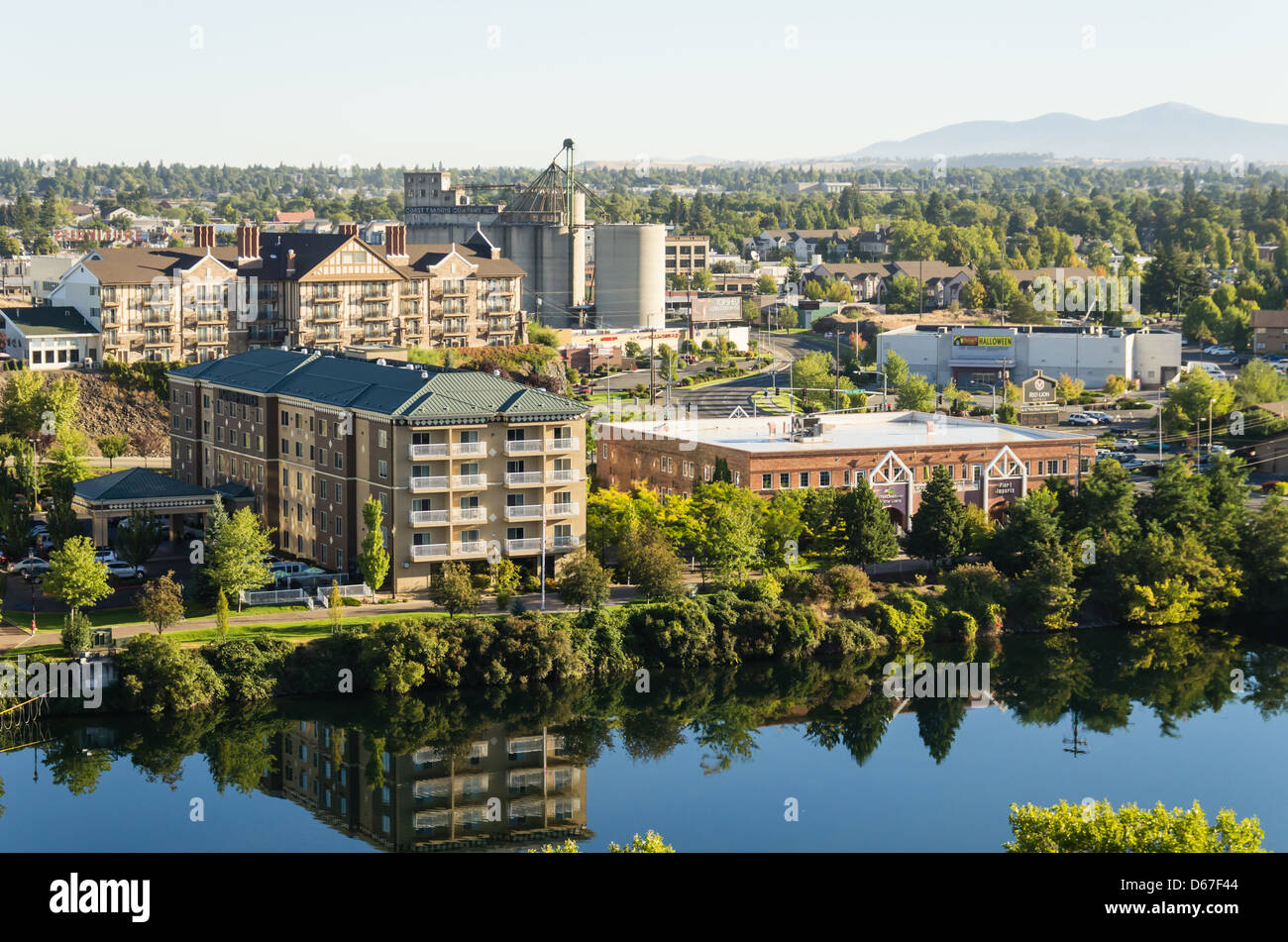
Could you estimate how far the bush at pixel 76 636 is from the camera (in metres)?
32.8

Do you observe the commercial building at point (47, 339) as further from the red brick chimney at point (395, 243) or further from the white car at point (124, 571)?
the white car at point (124, 571)

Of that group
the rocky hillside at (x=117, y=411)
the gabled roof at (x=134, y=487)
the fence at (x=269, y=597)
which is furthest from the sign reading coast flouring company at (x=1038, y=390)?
the fence at (x=269, y=597)

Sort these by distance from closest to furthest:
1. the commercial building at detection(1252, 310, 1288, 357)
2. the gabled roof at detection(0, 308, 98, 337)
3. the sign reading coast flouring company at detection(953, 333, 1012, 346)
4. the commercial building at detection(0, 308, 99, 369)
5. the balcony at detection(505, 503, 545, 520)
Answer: the balcony at detection(505, 503, 545, 520) < the commercial building at detection(0, 308, 99, 369) < the gabled roof at detection(0, 308, 98, 337) < the sign reading coast flouring company at detection(953, 333, 1012, 346) < the commercial building at detection(1252, 310, 1288, 357)

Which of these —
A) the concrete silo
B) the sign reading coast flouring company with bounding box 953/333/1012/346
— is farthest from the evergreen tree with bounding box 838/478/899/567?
the concrete silo

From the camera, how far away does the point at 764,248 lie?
142 m

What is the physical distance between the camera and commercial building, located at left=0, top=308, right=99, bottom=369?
2373 inches

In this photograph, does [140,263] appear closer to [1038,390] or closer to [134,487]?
[134,487]

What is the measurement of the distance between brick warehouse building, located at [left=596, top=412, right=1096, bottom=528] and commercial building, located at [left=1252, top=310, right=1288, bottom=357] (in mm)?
43176

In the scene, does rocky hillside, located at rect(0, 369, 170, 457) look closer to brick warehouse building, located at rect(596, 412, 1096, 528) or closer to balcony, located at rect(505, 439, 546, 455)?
brick warehouse building, located at rect(596, 412, 1096, 528)

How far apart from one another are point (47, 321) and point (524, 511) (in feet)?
94.4

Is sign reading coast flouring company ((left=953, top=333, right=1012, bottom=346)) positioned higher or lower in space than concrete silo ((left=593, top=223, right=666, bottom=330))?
lower
